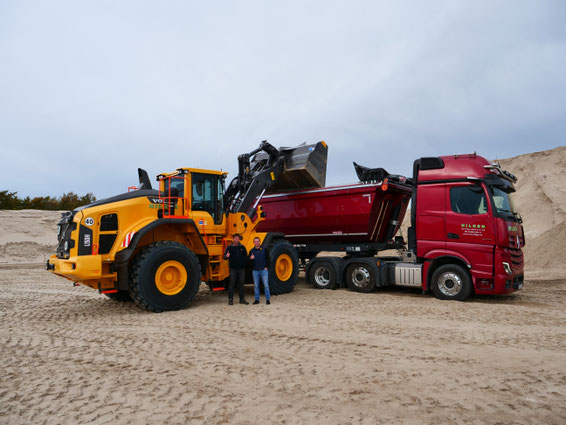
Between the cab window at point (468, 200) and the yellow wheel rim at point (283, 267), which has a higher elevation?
the cab window at point (468, 200)

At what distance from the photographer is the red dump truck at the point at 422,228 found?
8.88m

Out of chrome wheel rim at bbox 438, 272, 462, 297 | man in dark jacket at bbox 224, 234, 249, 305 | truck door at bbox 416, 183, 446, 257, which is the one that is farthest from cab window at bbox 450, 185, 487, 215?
man in dark jacket at bbox 224, 234, 249, 305

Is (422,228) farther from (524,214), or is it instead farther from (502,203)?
(524,214)

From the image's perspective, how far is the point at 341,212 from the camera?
11242 millimetres

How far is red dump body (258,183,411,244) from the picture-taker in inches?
428

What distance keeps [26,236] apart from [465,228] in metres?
28.7

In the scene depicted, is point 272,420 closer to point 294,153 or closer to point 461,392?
point 461,392

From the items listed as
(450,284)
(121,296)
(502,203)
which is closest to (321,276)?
(450,284)

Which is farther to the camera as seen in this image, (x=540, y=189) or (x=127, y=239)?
(x=540, y=189)

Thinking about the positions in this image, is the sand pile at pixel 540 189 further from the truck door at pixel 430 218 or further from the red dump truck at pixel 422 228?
the truck door at pixel 430 218

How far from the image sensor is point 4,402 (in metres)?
3.78

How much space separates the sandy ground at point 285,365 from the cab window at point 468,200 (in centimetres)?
217

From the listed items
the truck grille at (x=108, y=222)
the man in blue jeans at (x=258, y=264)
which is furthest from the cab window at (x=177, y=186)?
the man in blue jeans at (x=258, y=264)

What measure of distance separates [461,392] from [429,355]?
3.93 ft
